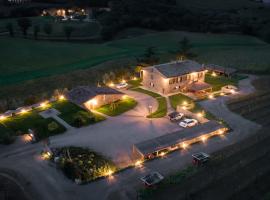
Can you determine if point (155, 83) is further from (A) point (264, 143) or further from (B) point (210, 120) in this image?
(A) point (264, 143)

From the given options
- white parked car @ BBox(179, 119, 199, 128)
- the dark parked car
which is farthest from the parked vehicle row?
the dark parked car

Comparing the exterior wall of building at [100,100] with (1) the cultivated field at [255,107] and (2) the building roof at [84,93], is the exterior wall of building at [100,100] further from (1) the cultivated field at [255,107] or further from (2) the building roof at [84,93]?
(1) the cultivated field at [255,107]

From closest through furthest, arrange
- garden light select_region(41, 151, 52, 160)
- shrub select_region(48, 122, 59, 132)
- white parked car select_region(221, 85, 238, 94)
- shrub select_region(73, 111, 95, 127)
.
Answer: garden light select_region(41, 151, 52, 160), shrub select_region(48, 122, 59, 132), shrub select_region(73, 111, 95, 127), white parked car select_region(221, 85, 238, 94)

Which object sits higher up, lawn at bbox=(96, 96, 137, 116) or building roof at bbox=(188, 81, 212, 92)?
building roof at bbox=(188, 81, 212, 92)

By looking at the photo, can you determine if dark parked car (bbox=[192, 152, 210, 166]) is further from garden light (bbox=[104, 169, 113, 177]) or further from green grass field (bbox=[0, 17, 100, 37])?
green grass field (bbox=[0, 17, 100, 37])

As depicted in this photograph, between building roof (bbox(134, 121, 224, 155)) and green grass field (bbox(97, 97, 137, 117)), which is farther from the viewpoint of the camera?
green grass field (bbox(97, 97, 137, 117))

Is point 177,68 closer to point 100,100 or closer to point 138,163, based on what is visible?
point 100,100

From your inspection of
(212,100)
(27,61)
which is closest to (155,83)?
(212,100)
